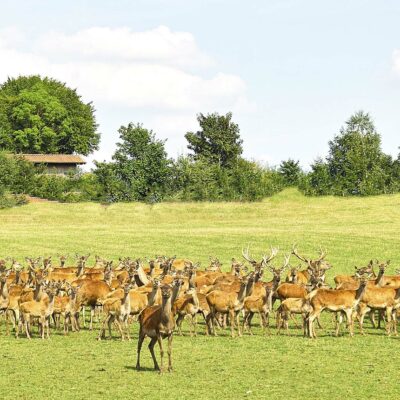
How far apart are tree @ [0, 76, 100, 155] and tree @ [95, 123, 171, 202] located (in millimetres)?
29142

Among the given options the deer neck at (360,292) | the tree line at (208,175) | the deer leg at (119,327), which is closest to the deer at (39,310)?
the deer leg at (119,327)

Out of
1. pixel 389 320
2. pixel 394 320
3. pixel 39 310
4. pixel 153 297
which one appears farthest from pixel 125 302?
pixel 394 320

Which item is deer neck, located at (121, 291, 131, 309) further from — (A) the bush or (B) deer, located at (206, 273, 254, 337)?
(A) the bush

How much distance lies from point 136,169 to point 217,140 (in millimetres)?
19024

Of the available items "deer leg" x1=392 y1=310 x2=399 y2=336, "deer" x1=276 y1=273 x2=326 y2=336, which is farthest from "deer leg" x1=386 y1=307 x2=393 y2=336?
"deer" x1=276 y1=273 x2=326 y2=336

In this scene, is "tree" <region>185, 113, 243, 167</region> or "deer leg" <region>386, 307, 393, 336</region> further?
"tree" <region>185, 113, 243, 167</region>

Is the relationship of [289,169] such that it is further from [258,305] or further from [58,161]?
[258,305]

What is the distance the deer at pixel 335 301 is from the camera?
23.0 meters

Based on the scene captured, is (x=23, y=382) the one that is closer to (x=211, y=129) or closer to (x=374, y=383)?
(x=374, y=383)

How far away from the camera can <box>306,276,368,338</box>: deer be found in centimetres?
2298

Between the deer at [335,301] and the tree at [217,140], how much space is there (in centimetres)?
7340

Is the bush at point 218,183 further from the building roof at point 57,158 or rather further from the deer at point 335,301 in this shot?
the deer at point 335,301

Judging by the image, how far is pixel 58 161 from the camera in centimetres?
10456

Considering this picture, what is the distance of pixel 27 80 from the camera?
11781cm
